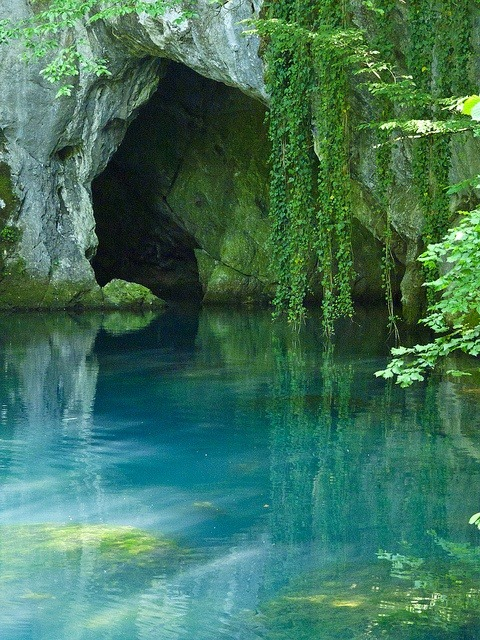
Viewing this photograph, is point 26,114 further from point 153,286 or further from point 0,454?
point 0,454

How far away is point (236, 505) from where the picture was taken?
19.3ft

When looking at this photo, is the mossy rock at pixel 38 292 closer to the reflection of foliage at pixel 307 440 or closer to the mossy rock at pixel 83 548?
the reflection of foliage at pixel 307 440

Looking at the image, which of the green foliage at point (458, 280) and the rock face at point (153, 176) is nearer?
the green foliage at point (458, 280)

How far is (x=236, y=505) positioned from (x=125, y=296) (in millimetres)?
13378

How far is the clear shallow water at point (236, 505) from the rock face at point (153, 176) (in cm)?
595

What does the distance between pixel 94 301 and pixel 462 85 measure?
32.8 feet

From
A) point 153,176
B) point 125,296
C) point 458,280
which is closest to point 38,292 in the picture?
point 125,296

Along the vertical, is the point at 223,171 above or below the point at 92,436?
above

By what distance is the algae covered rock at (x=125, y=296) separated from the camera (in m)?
18.8

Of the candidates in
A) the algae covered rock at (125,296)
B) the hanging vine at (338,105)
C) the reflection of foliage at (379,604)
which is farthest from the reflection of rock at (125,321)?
the reflection of foliage at (379,604)

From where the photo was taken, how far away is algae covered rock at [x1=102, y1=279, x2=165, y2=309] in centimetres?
1883

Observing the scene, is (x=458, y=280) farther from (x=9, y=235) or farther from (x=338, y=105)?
(x=9, y=235)

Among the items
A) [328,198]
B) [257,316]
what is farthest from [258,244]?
[328,198]

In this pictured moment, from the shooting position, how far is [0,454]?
7.16 metres
